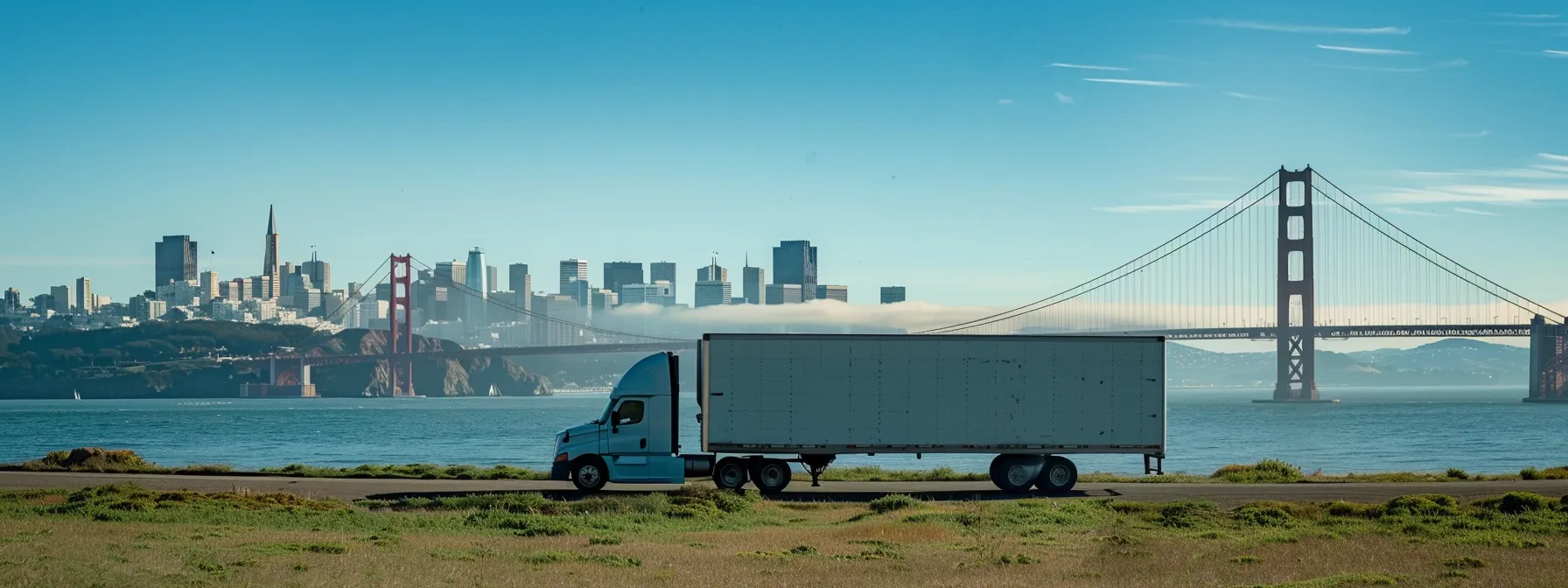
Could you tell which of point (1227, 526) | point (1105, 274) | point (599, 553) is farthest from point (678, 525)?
point (1105, 274)

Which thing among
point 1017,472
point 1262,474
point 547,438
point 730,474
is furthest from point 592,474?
point 547,438

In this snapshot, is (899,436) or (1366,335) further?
(1366,335)

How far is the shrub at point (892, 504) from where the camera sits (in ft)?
99.6

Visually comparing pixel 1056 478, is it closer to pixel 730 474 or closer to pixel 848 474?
pixel 730 474

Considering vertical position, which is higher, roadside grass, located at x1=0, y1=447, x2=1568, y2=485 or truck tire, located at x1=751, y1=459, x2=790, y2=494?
truck tire, located at x1=751, y1=459, x2=790, y2=494

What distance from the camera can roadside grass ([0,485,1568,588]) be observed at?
776 inches

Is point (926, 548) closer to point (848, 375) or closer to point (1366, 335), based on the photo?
point (848, 375)

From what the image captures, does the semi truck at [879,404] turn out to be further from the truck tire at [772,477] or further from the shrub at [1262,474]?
the shrub at [1262,474]

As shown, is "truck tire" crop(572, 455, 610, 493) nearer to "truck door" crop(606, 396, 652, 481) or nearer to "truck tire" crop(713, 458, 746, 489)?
"truck door" crop(606, 396, 652, 481)

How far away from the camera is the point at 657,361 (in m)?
34.9

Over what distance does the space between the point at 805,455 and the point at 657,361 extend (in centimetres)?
412

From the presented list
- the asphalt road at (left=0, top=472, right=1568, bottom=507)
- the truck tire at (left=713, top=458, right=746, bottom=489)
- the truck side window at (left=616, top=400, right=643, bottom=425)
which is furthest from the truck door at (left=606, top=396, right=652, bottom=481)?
the truck tire at (left=713, top=458, right=746, bottom=489)

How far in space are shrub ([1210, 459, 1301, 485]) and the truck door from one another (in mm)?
16232

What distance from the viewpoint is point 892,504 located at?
30703mm
